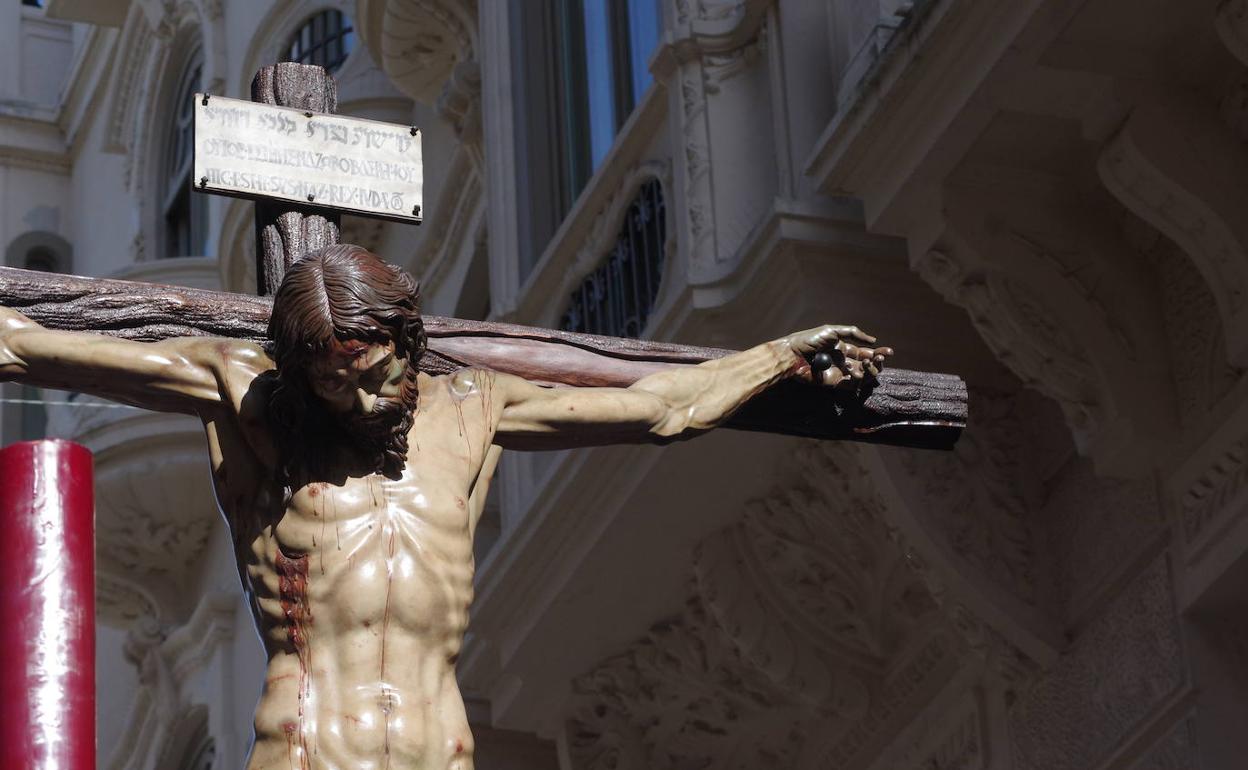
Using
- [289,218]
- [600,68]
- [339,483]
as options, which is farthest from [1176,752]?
[600,68]

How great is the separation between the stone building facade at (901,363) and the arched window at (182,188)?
381 inches

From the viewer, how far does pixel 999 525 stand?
10539 millimetres

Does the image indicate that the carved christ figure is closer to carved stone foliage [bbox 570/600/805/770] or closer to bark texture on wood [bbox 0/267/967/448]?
bark texture on wood [bbox 0/267/967/448]

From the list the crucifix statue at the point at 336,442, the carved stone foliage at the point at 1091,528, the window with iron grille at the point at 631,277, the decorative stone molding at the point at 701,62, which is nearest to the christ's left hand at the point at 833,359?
the crucifix statue at the point at 336,442

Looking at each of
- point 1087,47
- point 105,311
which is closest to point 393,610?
point 105,311

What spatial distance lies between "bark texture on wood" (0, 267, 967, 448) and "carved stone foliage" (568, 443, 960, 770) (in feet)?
12.4

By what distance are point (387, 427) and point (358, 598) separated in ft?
1.15

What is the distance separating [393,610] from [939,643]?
19.0 feet

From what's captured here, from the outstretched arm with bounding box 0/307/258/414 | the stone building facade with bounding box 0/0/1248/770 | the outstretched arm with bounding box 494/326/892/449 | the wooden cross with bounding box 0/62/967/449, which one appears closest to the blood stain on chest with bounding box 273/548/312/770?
the outstretched arm with bounding box 0/307/258/414

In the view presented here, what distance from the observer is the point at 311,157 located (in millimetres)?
6871

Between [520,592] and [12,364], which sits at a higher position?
[520,592]

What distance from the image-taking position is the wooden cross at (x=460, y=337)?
625 cm

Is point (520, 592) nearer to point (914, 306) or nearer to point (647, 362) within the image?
point (914, 306)

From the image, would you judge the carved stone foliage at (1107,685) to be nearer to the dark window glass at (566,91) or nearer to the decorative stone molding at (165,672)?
the dark window glass at (566,91)
